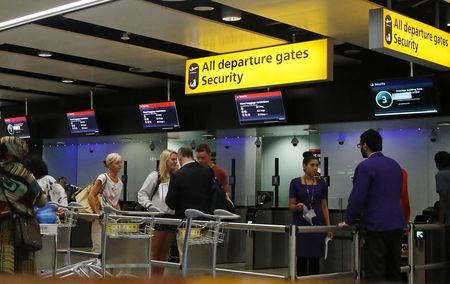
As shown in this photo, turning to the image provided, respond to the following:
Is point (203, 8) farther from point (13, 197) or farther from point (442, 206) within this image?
point (13, 197)

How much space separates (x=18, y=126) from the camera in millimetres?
14844

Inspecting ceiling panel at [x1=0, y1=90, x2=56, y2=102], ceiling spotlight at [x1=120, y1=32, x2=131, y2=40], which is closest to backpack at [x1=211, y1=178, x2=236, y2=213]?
ceiling spotlight at [x1=120, y1=32, x2=131, y2=40]

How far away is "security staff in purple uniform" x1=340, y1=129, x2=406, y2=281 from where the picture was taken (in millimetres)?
5082

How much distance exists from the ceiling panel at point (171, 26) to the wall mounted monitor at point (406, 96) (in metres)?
1.55

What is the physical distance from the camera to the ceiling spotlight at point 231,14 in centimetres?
736

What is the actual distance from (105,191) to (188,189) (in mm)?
1409

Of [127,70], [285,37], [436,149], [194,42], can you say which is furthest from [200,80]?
[436,149]

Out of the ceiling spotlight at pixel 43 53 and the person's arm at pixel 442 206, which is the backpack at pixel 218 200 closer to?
the person's arm at pixel 442 206

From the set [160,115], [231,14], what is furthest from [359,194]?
[160,115]

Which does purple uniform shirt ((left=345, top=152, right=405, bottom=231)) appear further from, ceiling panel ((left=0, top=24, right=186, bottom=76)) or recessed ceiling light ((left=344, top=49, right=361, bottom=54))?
ceiling panel ((left=0, top=24, right=186, bottom=76))

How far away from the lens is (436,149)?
1116 cm

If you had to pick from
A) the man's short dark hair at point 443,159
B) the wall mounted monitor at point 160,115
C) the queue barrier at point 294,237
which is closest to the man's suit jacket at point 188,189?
the queue barrier at point 294,237

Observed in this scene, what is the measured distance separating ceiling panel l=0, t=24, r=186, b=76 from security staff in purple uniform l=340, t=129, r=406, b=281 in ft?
15.2

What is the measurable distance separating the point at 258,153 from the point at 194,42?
17.5ft
